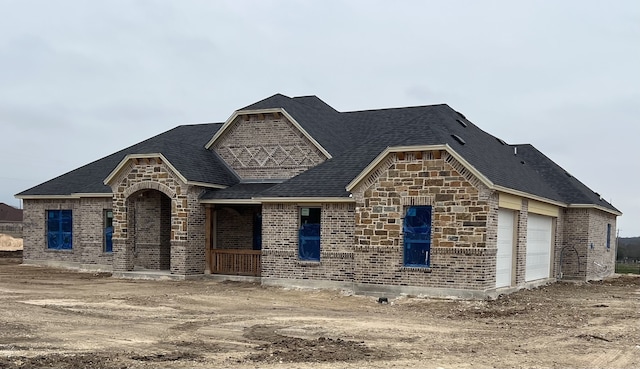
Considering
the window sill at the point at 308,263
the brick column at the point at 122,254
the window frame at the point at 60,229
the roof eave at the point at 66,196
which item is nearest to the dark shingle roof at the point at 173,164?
the roof eave at the point at 66,196

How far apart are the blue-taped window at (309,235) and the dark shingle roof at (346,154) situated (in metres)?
0.80

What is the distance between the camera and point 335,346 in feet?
35.3

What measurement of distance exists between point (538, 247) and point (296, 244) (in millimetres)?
9605

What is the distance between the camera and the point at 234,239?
25.6m

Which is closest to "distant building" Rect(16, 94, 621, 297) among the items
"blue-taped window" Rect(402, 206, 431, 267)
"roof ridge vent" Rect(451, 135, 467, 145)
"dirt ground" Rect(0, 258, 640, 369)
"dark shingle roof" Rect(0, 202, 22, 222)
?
"blue-taped window" Rect(402, 206, 431, 267)

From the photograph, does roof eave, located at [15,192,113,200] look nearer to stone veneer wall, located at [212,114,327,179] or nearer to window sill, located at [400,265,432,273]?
stone veneer wall, located at [212,114,327,179]

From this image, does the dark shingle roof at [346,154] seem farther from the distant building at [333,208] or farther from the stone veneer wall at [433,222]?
the stone veneer wall at [433,222]

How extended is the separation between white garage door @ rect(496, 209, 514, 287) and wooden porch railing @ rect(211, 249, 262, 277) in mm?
8476

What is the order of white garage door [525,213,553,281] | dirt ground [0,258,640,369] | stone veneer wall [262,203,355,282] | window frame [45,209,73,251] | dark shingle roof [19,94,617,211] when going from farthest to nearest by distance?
window frame [45,209,73,251], white garage door [525,213,553,281], dark shingle roof [19,94,617,211], stone veneer wall [262,203,355,282], dirt ground [0,258,640,369]

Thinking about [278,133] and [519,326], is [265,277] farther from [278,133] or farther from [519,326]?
[519,326]

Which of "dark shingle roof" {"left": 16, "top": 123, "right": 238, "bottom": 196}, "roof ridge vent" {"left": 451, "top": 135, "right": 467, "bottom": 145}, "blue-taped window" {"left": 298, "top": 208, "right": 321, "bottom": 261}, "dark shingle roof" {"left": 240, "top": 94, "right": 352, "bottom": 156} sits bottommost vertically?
"blue-taped window" {"left": 298, "top": 208, "right": 321, "bottom": 261}

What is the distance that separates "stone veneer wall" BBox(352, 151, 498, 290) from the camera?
17.9 metres

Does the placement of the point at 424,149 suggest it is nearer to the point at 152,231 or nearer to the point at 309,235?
the point at 309,235

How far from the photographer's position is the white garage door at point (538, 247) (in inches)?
891
